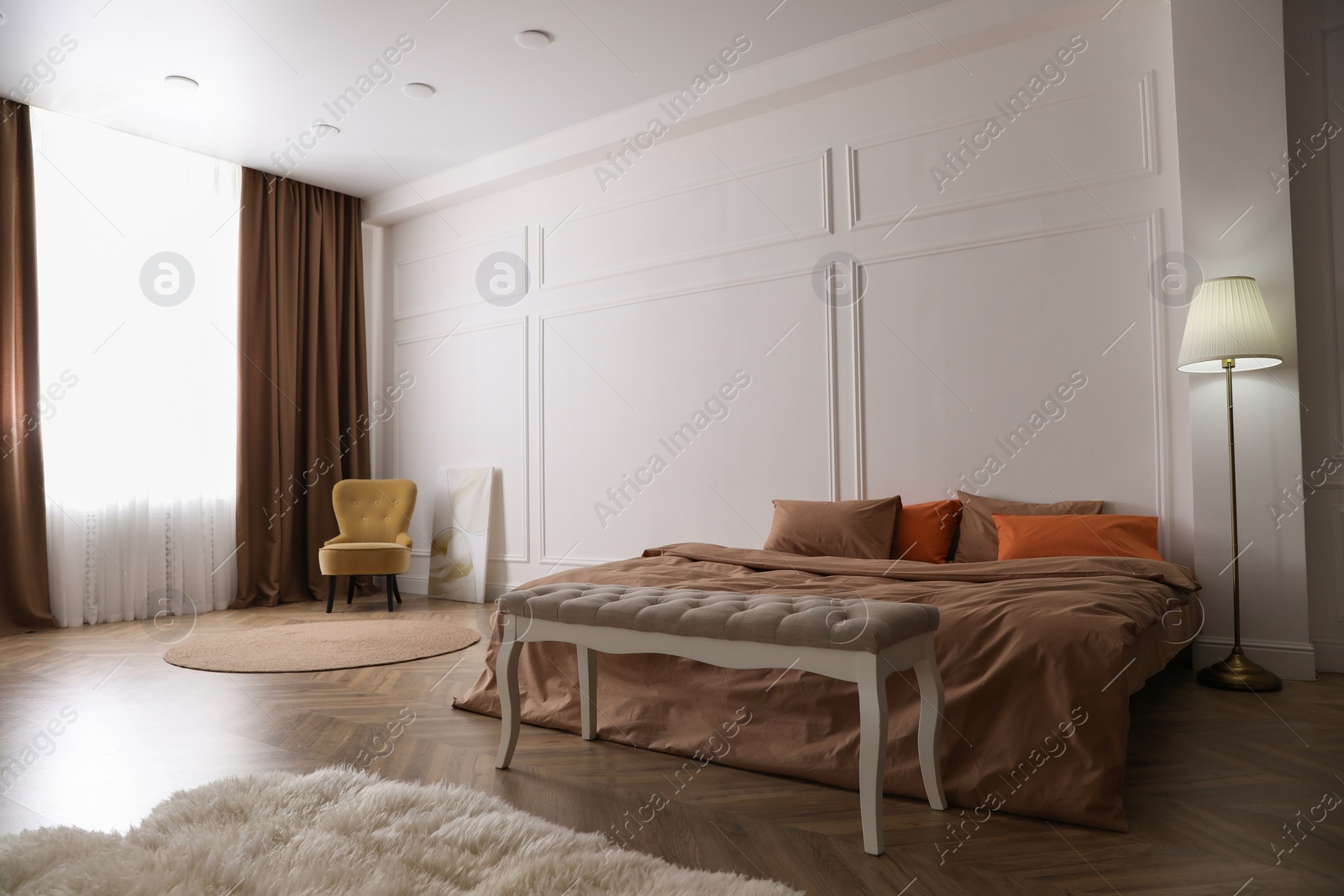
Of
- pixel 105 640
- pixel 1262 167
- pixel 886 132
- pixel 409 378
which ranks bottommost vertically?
pixel 105 640

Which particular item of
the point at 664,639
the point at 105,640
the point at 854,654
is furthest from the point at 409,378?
the point at 854,654

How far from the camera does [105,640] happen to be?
4367mm

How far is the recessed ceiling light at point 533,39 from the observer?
4047mm

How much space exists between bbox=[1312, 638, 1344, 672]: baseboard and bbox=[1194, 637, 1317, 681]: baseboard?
126 millimetres

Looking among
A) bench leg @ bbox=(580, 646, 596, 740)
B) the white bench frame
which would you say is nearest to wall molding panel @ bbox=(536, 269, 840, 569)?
bench leg @ bbox=(580, 646, 596, 740)

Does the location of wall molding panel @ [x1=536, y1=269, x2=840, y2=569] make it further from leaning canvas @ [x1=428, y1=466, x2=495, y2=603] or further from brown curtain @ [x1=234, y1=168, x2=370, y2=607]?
brown curtain @ [x1=234, y1=168, x2=370, y2=607]

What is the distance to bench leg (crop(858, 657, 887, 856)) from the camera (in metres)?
1.80

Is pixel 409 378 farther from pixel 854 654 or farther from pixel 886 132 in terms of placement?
pixel 854 654

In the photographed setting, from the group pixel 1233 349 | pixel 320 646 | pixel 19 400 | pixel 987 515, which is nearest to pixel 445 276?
pixel 19 400

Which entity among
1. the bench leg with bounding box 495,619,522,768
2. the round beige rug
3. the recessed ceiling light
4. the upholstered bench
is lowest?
the round beige rug

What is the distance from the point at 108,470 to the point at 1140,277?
5.58 m

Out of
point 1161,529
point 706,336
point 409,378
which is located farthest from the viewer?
point 409,378

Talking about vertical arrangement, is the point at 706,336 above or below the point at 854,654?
above

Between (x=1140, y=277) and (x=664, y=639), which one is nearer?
(x=664, y=639)
